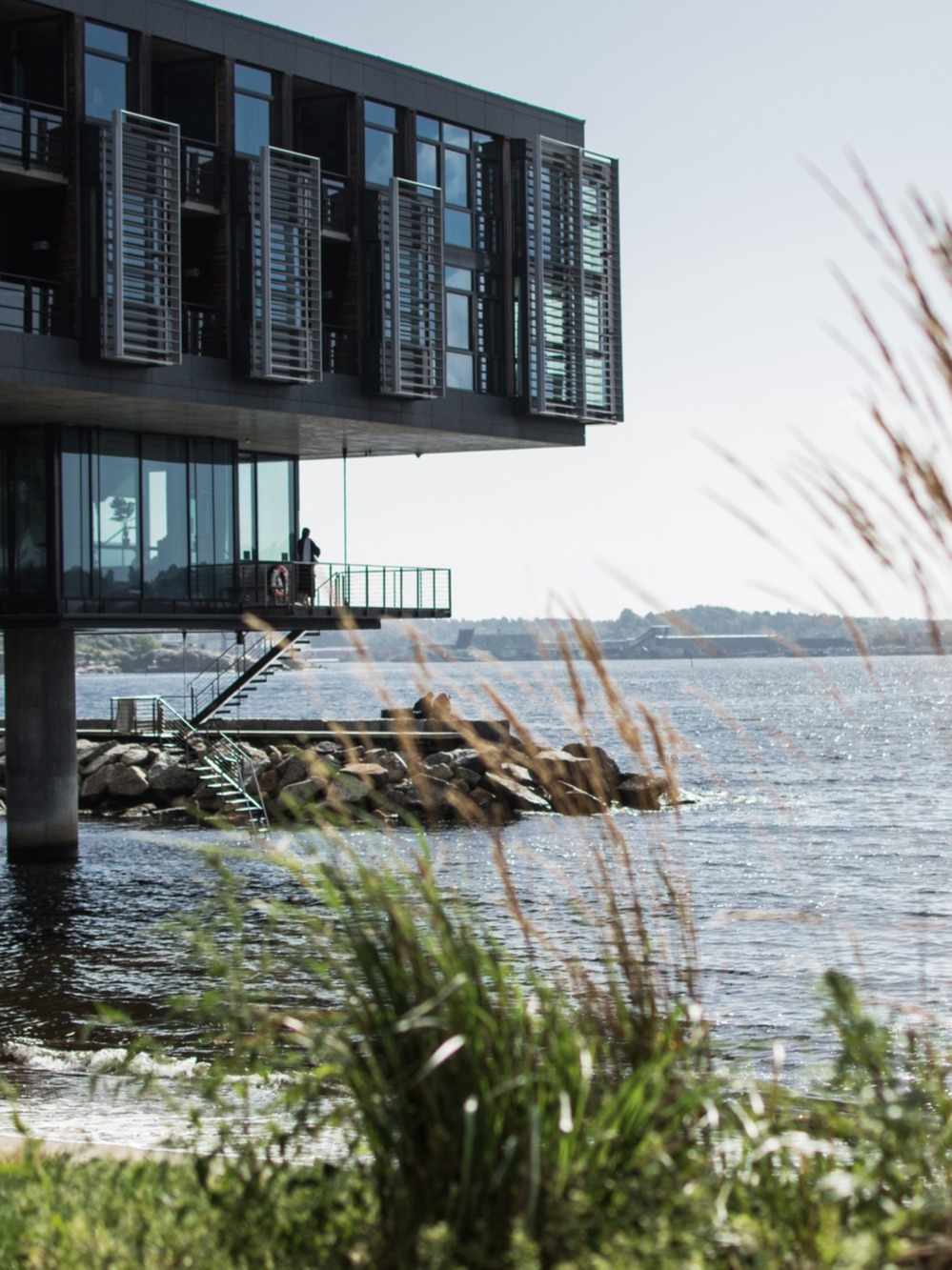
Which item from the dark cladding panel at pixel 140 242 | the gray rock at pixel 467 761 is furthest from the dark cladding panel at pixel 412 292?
the gray rock at pixel 467 761

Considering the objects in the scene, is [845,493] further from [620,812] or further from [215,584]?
[620,812]

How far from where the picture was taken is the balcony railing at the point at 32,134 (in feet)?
65.1

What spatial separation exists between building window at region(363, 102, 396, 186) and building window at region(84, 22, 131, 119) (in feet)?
12.8

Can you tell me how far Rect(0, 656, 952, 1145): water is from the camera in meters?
4.28

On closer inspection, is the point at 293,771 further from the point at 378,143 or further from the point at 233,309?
the point at 378,143

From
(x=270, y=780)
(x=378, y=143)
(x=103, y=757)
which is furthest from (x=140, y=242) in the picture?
(x=103, y=757)

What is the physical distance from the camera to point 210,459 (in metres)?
24.5

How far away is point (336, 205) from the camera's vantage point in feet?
77.0

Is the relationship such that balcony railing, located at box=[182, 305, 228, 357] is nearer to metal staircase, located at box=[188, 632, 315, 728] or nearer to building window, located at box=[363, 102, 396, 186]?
building window, located at box=[363, 102, 396, 186]

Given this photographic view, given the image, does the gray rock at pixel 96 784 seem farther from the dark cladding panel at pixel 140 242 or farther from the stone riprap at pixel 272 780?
the dark cladding panel at pixel 140 242

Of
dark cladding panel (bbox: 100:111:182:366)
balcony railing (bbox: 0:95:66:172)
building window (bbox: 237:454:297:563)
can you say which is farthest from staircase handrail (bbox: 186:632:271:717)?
balcony railing (bbox: 0:95:66:172)

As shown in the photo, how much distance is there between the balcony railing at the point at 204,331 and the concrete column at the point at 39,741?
5.23 meters

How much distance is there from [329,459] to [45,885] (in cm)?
Answer: 839

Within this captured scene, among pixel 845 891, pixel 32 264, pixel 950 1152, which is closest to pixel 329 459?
pixel 32 264
